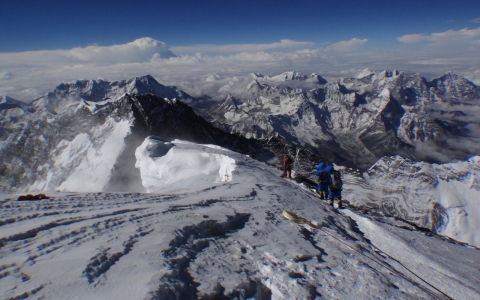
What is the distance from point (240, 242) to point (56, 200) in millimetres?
7499

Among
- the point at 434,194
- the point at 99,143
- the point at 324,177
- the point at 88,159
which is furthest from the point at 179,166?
the point at 434,194

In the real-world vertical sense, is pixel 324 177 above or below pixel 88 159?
above

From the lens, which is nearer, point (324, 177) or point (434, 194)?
point (324, 177)

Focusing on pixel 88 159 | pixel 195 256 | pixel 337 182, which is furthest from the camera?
pixel 88 159

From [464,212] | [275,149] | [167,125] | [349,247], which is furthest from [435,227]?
[349,247]

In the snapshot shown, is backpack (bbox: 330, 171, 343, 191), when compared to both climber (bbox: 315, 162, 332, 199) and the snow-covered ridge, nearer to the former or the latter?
climber (bbox: 315, 162, 332, 199)

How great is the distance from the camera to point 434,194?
17888cm

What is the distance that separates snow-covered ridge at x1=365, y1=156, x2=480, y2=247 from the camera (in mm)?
159500

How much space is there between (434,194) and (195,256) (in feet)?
725

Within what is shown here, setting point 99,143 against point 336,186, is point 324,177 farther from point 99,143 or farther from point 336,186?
point 99,143

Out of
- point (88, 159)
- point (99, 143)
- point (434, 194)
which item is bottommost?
point (434, 194)

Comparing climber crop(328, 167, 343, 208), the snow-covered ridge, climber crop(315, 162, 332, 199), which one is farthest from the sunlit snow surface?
the snow-covered ridge

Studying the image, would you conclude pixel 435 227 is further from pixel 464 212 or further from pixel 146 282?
pixel 146 282

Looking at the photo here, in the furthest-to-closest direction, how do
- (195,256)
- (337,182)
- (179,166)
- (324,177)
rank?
(179,166) → (324,177) → (337,182) → (195,256)
